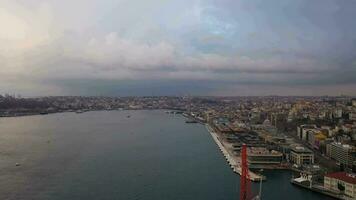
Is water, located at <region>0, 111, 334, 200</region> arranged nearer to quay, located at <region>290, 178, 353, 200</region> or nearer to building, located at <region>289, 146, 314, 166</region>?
quay, located at <region>290, 178, 353, 200</region>

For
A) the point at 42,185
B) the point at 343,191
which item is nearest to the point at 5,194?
the point at 42,185

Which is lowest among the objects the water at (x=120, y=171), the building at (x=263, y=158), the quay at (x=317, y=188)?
the quay at (x=317, y=188)

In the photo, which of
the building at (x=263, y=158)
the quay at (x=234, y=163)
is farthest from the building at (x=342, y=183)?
the building at (x=263, y=158)

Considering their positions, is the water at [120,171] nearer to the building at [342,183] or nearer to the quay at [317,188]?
the quay at [317,188]

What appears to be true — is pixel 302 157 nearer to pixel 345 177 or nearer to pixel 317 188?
pixel 317 188

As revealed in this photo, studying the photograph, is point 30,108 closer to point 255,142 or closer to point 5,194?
point 255,142

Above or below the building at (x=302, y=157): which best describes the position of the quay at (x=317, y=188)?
below
